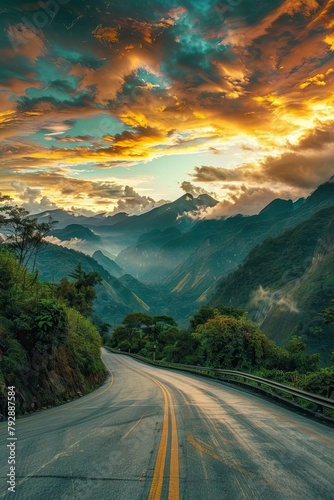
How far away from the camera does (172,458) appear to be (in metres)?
6.61

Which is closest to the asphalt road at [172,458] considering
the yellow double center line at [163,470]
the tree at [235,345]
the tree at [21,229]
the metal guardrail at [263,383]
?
the yellow double center line at [163,470]

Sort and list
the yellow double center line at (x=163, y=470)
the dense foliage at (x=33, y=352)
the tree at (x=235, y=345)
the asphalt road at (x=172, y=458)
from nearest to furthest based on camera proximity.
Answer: the yellow double center line at (x=163, y=470) < the asphalt road at (x=172, y=458) < the dense foliage at (x=33, y=352) < the tree at (x=235, y=345)

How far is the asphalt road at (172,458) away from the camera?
17.0 ft

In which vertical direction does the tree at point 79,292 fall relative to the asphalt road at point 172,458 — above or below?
above

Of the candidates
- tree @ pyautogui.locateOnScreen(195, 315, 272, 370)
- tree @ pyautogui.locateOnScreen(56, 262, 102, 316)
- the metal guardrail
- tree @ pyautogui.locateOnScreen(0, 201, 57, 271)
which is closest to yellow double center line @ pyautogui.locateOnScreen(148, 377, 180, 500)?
the metal guardrail

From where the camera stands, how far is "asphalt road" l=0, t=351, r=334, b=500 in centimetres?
520

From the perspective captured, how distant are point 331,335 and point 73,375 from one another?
152816 millimetres

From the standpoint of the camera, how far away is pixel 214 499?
4.89m

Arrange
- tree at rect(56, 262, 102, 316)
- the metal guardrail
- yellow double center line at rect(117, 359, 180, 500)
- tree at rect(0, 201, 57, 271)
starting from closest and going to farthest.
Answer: yellow double center line at rect(117, 359, 180, 500)
the metal guardrail
tree at rect(0, 201, 57, 271)
tree at rect(56, 262, 102, 316)

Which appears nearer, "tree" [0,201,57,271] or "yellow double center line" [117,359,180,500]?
"yellow double center line" [117,359,180,500]

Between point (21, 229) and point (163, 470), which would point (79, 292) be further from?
point (163, 470)

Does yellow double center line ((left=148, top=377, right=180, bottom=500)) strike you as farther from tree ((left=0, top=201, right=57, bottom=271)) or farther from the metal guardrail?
tree ((left=0, top=201, right=57, bottom=271))

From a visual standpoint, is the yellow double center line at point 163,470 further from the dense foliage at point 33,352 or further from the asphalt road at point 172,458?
the dense foliage at point 33,352

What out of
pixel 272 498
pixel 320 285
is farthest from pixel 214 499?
pixel 320 285
